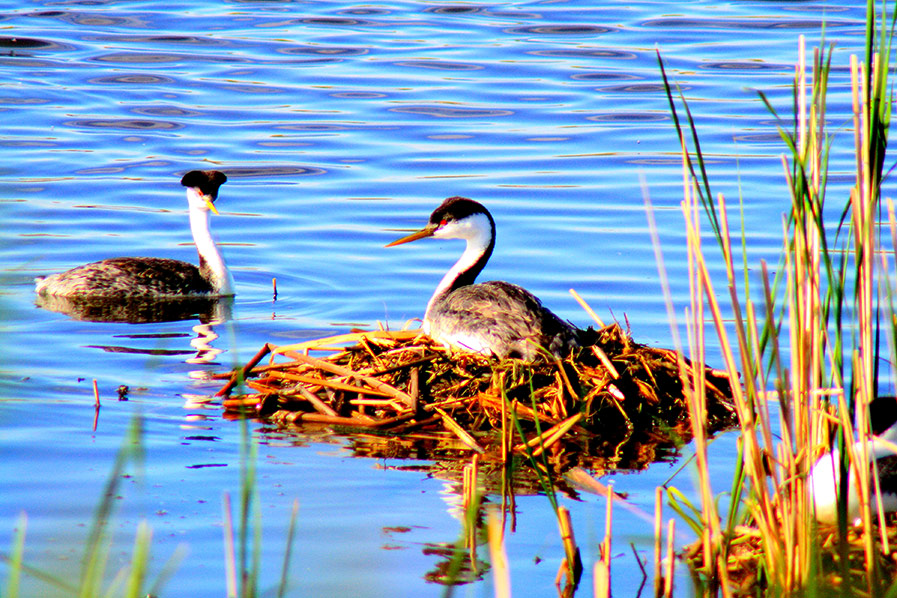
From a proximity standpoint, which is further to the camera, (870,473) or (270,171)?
(270,171)

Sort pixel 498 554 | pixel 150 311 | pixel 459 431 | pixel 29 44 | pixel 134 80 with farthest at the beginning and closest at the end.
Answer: pixel 29 44
pixel 134 80
pixel 150 311
pixel 459 431
pixel 498 554

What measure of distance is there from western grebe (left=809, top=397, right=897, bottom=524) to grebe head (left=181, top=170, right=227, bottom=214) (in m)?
6.58

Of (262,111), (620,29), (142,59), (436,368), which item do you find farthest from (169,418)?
(620,29)

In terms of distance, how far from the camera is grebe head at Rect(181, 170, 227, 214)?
409 inches

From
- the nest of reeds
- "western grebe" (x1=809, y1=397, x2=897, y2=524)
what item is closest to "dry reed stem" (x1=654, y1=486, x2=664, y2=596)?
"western grebe" (x1=809, y1=397, x2=897, y2=524)

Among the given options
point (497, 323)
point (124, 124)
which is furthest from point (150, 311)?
point (124, 124)

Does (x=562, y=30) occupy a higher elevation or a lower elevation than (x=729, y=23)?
lower

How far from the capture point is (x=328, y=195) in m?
12.6

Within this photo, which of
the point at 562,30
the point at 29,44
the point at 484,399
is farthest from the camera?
the point at 562,30

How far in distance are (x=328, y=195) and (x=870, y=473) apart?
879 centimetres

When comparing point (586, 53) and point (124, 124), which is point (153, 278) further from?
point (586, 53)

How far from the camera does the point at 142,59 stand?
19609 mm

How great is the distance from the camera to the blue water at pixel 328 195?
5.05 m

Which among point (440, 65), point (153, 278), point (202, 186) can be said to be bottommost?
point (153, 278)
